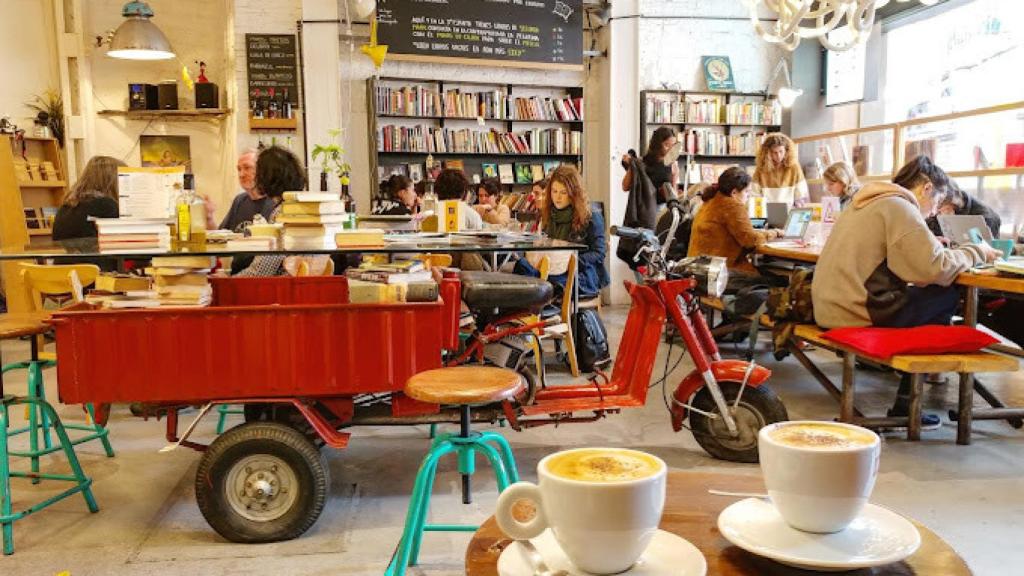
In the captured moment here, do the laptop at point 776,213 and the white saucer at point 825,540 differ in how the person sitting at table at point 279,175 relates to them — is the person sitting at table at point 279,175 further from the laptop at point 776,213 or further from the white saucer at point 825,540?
the laptop at point 776,213

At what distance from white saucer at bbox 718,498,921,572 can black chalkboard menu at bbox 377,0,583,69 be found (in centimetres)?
765

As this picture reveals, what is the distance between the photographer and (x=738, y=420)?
11.0 ft

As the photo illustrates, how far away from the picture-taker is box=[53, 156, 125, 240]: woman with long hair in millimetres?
4375

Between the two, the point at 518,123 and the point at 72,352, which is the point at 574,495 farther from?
the point at 518,123

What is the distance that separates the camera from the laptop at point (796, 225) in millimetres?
5586

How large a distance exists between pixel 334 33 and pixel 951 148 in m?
5.90

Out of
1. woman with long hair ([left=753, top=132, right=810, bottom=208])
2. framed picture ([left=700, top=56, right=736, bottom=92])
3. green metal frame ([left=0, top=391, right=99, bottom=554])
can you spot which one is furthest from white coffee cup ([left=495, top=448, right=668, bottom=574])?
framed picture ([left=700, top=56, right=736, bottom=92])

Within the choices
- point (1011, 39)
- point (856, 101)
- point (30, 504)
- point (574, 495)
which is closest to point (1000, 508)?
point (574, 495)

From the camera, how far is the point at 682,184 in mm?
9164

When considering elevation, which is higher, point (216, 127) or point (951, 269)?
point (216, 127)

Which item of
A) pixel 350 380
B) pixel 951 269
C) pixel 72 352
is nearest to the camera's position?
pixel 72 352

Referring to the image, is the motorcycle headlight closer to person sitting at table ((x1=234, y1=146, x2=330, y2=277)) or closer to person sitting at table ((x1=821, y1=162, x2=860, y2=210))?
person sitting at table ((x1=234, y1=146, x2=330, y2=277))

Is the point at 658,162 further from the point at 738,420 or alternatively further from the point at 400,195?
the point at 738,420

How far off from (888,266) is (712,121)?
571cm
